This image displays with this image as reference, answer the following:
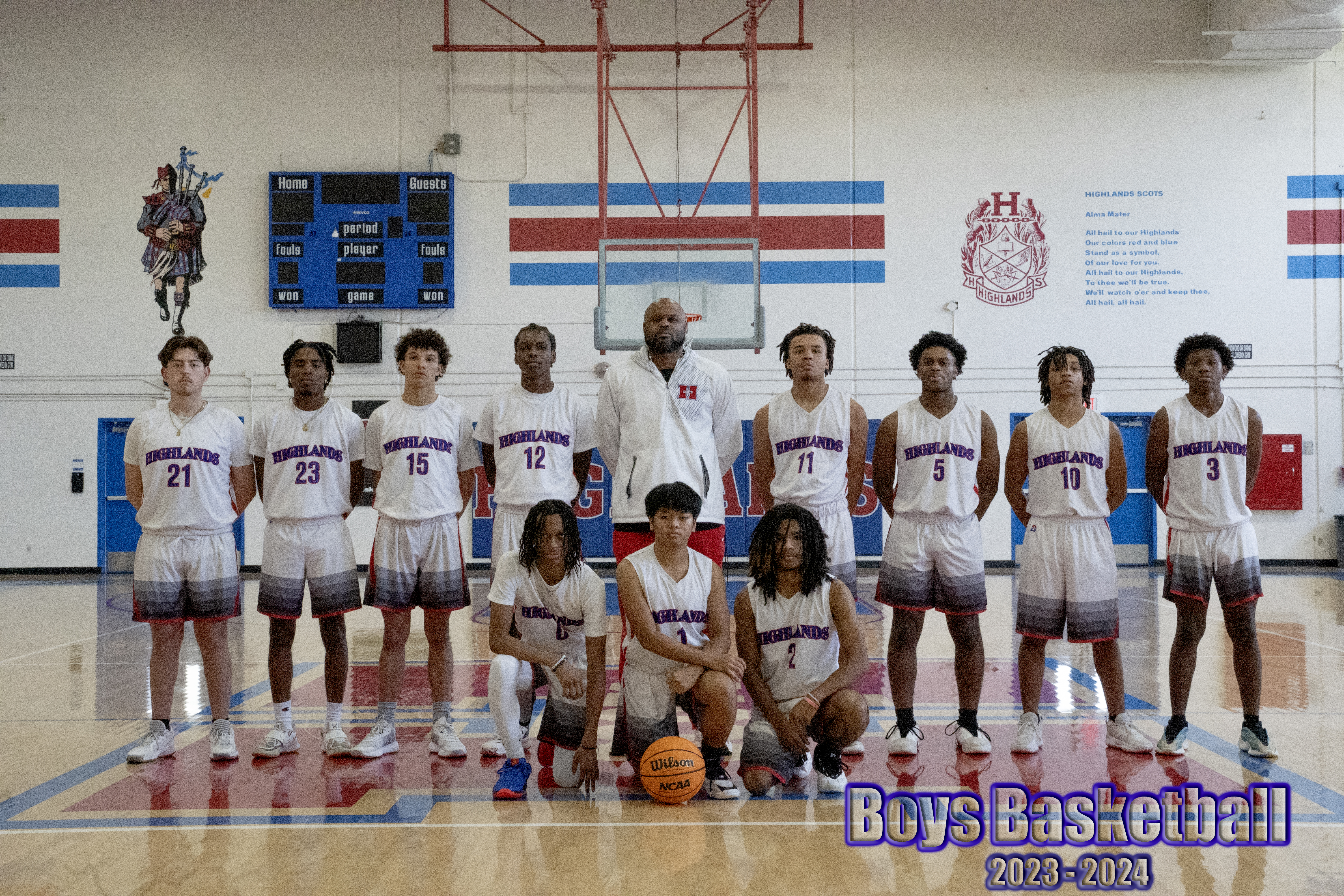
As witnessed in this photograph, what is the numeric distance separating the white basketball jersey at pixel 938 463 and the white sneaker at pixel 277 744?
2949mm

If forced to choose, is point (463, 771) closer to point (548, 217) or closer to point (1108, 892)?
point (1108, 892)

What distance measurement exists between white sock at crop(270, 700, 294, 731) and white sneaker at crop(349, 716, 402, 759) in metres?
0.32

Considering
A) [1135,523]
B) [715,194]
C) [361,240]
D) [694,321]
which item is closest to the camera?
[694,321]

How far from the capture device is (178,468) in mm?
4332

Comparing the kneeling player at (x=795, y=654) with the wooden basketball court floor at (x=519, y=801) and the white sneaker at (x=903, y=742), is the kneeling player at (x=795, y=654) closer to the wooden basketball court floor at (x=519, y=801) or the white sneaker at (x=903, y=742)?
the wooden basketball court floor at (x=519, y=801)

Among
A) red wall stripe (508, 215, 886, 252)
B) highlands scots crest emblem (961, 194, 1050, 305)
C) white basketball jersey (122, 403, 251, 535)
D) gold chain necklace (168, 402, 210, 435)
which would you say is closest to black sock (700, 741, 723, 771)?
white basketball jersey (122, 403, 251, 535)

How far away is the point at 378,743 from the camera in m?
4.30

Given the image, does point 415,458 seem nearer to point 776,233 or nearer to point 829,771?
point 829,771

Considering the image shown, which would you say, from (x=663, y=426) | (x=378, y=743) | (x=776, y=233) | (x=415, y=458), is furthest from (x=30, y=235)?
(x=663, y=426)

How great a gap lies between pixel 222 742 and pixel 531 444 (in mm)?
1868

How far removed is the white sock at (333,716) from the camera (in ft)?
14.3

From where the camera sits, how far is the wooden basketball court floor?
2.94m

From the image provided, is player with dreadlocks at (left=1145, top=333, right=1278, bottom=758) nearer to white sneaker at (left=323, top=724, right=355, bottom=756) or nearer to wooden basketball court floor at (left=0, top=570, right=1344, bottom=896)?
wooden basketball court floor at (left=0, top=570, right=1344, bottom=896)
